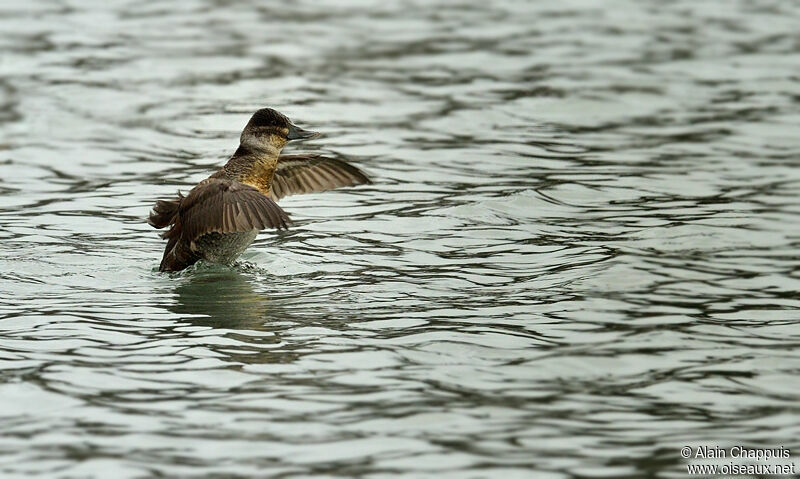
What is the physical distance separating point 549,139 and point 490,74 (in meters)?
2.82

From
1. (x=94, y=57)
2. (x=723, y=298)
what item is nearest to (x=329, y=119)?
(x=94, y=57)

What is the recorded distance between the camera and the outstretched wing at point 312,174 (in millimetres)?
11031

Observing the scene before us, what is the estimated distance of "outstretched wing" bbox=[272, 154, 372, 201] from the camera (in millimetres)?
11031

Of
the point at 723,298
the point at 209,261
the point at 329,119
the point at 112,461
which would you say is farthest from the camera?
the point at 329,119

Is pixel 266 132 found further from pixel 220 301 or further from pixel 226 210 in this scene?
pixel 220 301

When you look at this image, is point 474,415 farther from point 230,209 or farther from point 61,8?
point 61,8

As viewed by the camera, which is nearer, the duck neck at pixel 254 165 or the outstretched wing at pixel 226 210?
the outstretched wing at pixel 226 210

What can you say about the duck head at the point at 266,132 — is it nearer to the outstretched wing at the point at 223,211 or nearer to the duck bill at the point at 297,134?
the duck bill at the point at 297,134

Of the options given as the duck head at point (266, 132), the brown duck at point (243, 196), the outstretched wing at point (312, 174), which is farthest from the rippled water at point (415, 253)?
the duck head at point (266, 132)

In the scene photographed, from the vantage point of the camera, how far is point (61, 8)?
2084 cm

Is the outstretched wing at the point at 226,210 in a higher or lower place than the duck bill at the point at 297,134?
lower

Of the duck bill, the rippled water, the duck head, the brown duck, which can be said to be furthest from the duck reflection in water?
the duck bill

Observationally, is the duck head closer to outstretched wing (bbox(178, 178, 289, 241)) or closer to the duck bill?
the duck bill

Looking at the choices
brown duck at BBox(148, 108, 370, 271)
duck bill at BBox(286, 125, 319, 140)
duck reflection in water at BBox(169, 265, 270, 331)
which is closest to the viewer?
duck reflection in water at BBox(169, 265, 270, 331)
